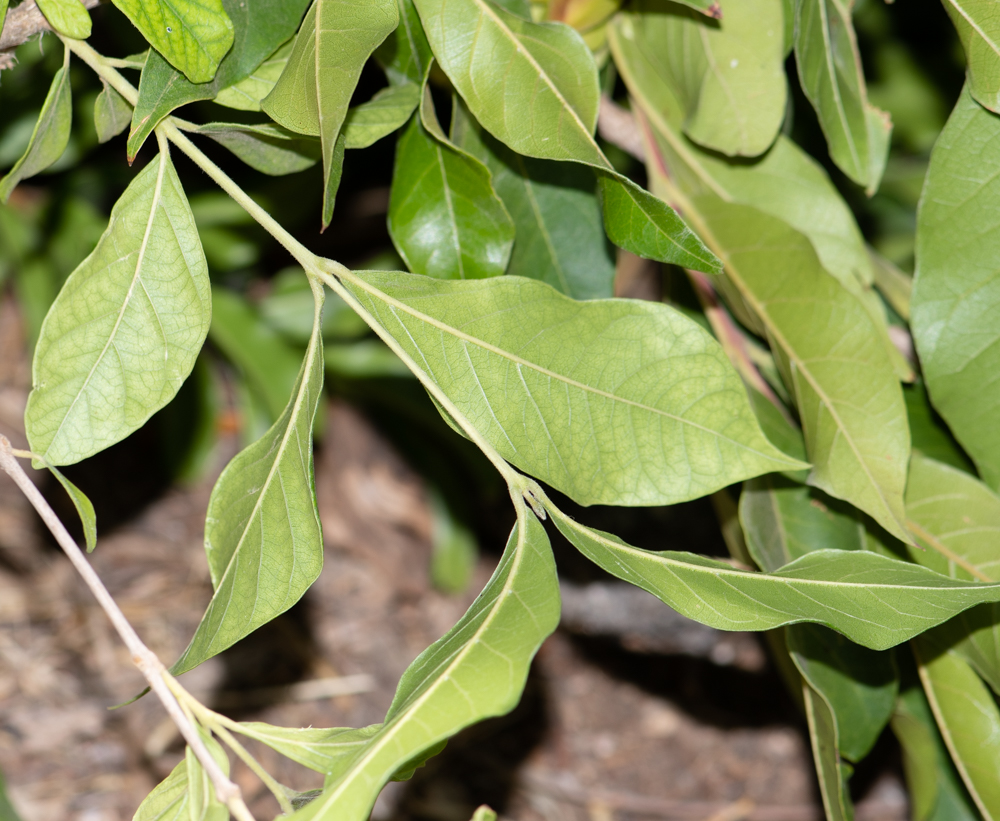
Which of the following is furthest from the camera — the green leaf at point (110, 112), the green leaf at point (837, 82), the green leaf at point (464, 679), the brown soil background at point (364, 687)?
the brown soil background at point (364, 687)

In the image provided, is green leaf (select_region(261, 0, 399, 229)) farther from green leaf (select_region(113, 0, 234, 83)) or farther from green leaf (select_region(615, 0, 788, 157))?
green leaf (select_region(615, 0, 788, 157))

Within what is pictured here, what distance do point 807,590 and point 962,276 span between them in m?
0.27

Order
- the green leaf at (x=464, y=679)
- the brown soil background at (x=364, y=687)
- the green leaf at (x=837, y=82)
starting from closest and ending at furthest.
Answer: the green leaf at (x=464, y=679), the green leaf at (x=837, y=82), the brown soil background at (x=364, y=687)

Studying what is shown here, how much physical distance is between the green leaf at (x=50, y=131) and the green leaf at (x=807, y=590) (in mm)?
390

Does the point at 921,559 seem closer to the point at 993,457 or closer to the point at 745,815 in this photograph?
the point at 993,457

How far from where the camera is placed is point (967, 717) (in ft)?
2.24

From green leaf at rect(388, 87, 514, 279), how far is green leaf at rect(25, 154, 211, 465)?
0.53ft

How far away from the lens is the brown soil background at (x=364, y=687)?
1.23 m

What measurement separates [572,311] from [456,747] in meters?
1.03

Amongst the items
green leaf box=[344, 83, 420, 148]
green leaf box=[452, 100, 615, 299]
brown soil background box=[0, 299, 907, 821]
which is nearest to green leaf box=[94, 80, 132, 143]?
green leaf box=[344, 83, 420, 148]

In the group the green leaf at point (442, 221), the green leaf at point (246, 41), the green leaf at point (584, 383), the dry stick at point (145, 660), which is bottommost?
the dry stick at point (145, 660)

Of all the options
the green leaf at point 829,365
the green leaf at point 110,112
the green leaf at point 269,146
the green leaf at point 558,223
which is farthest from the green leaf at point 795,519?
the green leaf at point 110,112

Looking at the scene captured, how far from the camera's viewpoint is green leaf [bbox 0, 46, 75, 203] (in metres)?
0.51

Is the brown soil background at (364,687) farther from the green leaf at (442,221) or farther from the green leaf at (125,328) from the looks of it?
the green leaf at (125,328)
